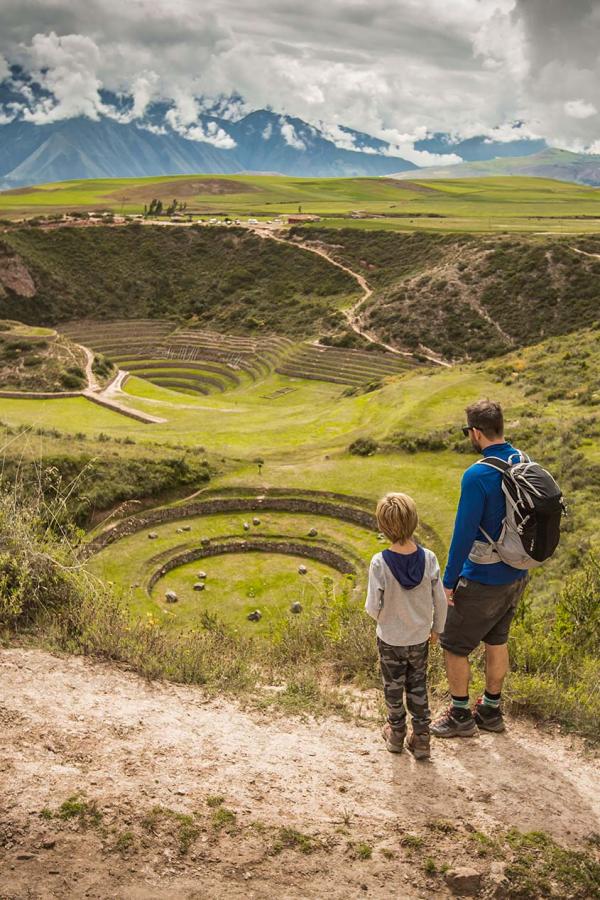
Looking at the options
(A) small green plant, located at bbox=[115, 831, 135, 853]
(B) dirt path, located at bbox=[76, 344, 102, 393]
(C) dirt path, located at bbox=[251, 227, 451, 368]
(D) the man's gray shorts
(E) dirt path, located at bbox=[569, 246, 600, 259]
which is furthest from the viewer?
(E) dirt path, located at bbox=[569, 246, 600, 259]

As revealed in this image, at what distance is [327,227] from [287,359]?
3986 cm

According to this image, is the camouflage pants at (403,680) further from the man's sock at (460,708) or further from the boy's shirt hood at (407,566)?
the boy's shirt hood at (407,566)

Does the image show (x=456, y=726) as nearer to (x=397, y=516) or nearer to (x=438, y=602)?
(x=438, y=602)

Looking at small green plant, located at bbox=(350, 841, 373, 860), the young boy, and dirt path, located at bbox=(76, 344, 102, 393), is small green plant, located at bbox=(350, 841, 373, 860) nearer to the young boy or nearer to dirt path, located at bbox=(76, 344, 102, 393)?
the young boy

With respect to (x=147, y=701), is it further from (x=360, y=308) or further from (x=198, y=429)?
(x=360, y=308)

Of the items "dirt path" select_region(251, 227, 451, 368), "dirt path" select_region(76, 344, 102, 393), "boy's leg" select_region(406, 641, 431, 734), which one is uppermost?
"dirt path" select_region(251, 227, 451, 368)

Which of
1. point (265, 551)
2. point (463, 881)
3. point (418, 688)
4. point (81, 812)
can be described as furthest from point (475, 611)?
point (265, 551)

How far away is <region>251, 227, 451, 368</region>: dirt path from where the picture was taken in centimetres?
6738

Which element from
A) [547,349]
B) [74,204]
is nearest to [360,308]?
[547,349]

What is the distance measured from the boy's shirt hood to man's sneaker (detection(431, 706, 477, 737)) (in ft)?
5.17

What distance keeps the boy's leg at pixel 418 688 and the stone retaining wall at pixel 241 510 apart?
18433mm

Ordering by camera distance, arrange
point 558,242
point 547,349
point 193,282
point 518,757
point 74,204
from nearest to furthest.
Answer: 1. point 518,757
2. point 547,349
3. point 558,242
4. point 193,282
5. point 74,204

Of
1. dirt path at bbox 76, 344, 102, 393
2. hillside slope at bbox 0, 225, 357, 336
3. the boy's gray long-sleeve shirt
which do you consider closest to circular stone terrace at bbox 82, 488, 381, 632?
the boy's gray long-sleeve shirt

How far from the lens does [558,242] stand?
249ft
